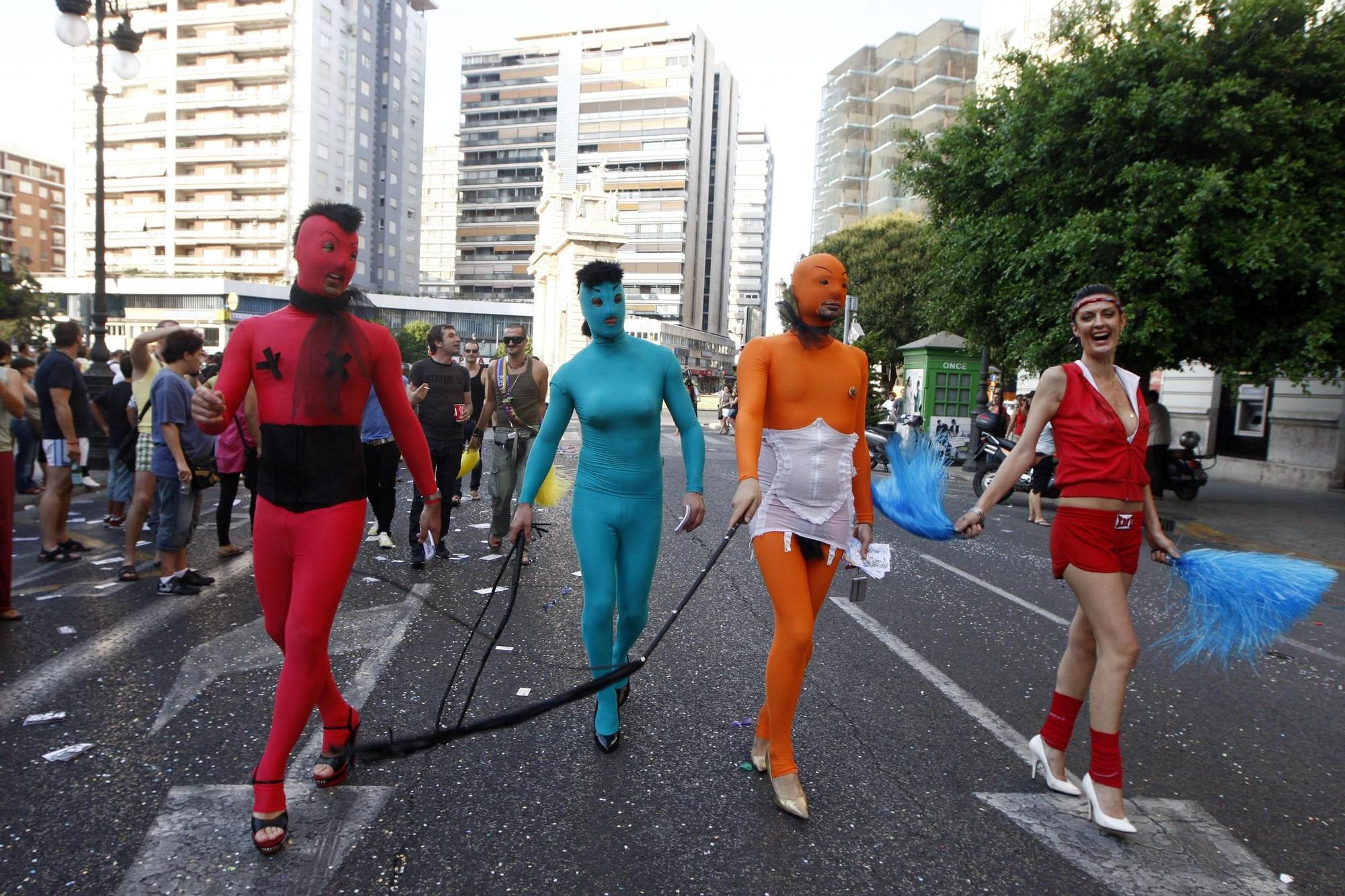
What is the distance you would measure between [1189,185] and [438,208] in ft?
413

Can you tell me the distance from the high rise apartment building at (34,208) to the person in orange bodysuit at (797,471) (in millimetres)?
117709

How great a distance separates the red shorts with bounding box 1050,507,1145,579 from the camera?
10.7 feet

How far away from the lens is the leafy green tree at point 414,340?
7562 centimetres

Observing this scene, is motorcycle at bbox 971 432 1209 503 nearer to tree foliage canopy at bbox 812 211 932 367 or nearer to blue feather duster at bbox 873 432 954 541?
blue feather duster at bbox 873 432 954 541

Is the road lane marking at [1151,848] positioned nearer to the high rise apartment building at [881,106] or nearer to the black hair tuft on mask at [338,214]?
the black hair tuft on mask at [338,214]

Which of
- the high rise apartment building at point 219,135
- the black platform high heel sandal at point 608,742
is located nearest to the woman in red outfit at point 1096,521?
the black platform high heel sandal at point 608,742

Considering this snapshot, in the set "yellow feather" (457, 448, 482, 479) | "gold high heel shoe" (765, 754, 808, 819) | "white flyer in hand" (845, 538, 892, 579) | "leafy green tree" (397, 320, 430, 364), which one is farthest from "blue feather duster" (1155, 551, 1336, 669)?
"leafy green tree" (397, 320, 430, 364)

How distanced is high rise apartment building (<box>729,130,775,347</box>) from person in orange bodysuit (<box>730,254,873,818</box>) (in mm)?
166913

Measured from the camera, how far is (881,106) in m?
70.6

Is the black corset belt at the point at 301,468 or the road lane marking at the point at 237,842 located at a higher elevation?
the black corset belt at the point at 301,468

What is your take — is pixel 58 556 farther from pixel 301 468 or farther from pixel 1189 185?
pixel 1189 185

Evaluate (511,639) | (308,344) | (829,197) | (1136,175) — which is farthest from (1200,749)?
(829,197)

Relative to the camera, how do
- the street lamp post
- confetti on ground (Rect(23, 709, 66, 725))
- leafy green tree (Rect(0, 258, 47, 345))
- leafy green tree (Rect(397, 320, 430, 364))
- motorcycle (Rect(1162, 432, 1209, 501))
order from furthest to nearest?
leafy green tree (Rect(397, 320, 430, 364)) < leafy green tree (Rect(0, 258, 47, 345)) < motorcycle (Rect(1162, 432, 1209, 501)) < the street lamp post < confetti on ground (Rect(23, 709, 66, 725))

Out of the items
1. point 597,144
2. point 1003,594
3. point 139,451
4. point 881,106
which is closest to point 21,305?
point 139,451
